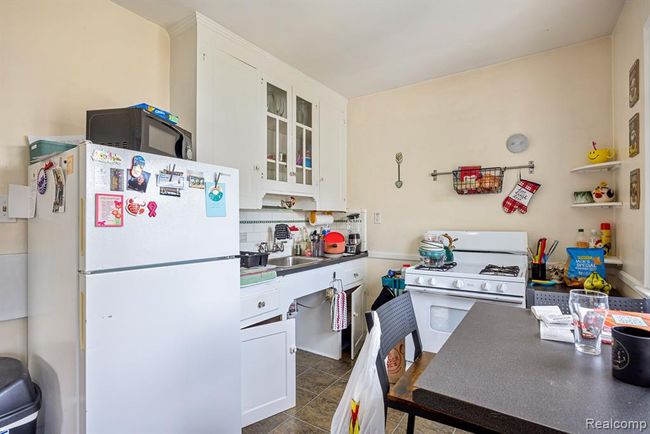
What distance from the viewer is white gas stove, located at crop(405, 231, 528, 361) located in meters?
2.09

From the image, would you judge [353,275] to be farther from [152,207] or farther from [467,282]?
[152,207]

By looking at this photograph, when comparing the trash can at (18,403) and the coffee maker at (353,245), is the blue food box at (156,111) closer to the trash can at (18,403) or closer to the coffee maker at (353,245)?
the trash can at (18,403)

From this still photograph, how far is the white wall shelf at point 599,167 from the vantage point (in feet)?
6.51

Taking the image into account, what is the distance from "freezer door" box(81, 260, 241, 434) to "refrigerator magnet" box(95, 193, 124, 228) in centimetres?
18

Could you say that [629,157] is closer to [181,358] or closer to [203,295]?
[203,295]

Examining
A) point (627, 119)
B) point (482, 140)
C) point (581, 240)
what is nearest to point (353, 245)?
point (482, 140)

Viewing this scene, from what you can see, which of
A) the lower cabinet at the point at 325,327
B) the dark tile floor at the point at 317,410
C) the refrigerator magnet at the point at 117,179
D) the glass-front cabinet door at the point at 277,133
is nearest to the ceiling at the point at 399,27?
the glass-front cabinet door at the point at 277,133

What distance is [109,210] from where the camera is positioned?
116cm

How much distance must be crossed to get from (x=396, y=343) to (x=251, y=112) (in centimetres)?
173

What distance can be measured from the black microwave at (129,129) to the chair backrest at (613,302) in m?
1.80

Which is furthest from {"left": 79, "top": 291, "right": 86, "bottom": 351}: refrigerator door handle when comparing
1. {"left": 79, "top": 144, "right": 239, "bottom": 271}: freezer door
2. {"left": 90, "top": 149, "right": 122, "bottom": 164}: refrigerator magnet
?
{"left": 90, "top": 149, "right": 122, "bottom": 164}: refrigerator magnet

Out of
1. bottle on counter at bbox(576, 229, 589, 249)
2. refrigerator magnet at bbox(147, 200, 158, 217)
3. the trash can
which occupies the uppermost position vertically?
refrigerator magnet at bbox(147, 200, 158, 217)

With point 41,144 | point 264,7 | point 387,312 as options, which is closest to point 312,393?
point 387,312

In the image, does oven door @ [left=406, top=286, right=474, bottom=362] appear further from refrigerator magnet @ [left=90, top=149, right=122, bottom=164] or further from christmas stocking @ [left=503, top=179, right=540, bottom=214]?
refrigerator magnet @ [left=90, top=149, right=122, bottom=164]
